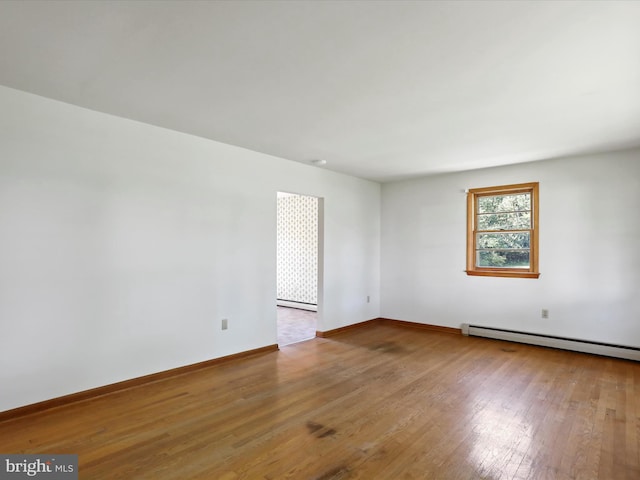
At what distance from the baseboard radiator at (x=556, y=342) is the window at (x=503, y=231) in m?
0.80

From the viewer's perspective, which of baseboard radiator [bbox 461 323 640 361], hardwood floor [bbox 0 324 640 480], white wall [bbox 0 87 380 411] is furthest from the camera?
baseboard radiator [bbox 461 323 640 361]

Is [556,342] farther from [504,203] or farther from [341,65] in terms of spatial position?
[341,65]

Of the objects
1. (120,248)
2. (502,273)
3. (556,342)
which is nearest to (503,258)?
(502,273)

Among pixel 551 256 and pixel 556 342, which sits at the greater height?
pixel 551 256

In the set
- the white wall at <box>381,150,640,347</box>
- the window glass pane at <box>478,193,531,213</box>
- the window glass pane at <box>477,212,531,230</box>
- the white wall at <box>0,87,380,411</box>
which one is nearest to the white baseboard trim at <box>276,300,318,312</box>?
the white wall at <box>381,150,640,347</box>

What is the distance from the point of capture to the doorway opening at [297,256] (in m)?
7.39

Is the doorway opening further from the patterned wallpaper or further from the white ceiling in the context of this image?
the white ceiling

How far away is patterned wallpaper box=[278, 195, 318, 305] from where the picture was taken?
24.4 ft

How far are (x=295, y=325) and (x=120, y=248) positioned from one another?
A: 3.42 metres

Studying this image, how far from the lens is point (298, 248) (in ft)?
25.6

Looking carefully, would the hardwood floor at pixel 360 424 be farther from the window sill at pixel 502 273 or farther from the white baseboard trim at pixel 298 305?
the white baseboard trim at pixel 298 305

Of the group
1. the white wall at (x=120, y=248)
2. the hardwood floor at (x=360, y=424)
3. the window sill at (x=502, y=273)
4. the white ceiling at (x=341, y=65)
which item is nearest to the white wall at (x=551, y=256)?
the window sill at (x=502, y=273)

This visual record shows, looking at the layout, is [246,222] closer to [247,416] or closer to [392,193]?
[247,416]

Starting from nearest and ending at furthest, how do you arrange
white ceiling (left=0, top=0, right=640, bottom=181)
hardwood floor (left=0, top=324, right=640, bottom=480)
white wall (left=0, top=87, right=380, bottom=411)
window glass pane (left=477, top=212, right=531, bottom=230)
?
1. white ceiling (left=0, top=0, right=640, bottom=181)
2. hardwood floor (left=0, top=324, right=640, bottom=480)
3. white wall (left=0, top=87, right=380, bottom=411)
4. window glass pane (left=477, top=212, right=531, bottom=230)
